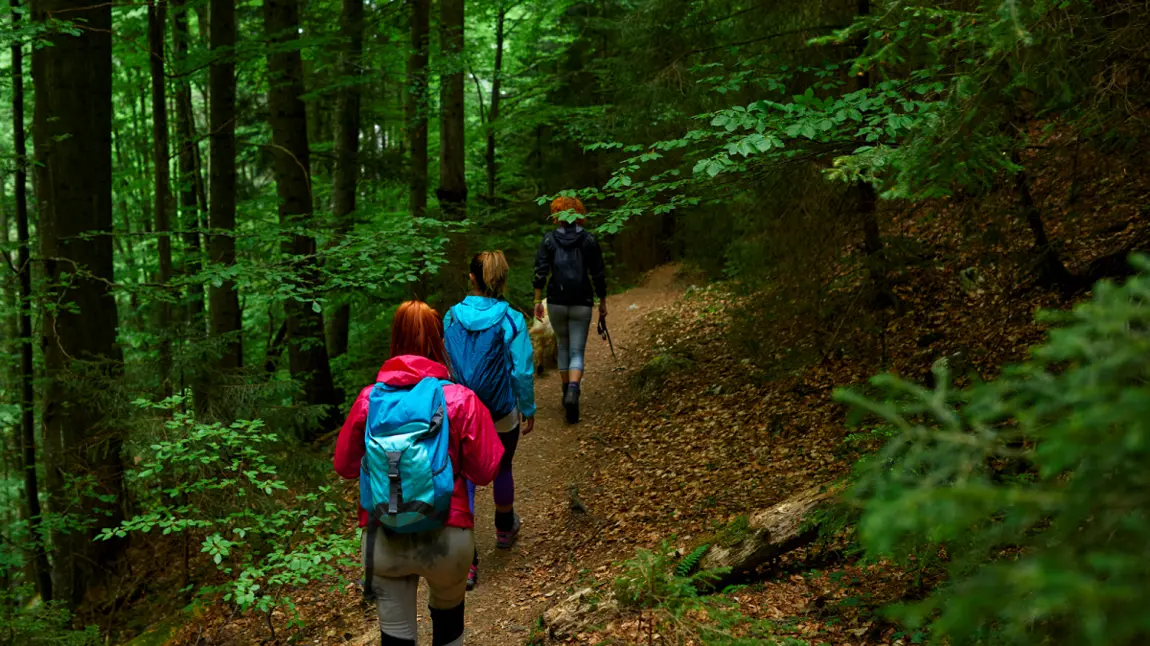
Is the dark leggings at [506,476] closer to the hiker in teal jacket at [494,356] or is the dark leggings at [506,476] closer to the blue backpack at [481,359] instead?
the hiker in teal jacket at [494,356]

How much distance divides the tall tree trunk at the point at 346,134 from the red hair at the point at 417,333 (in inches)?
222

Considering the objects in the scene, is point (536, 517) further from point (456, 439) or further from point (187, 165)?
point (187, 165)

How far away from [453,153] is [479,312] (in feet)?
20.0

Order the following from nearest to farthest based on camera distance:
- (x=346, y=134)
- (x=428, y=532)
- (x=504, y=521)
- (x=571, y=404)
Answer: (x=428, y=532) → (x=504, y=521) → (x=571, y=404) → (x=346, y=134)

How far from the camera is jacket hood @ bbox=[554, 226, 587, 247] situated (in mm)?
7609

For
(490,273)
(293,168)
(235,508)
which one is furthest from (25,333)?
(490,273)

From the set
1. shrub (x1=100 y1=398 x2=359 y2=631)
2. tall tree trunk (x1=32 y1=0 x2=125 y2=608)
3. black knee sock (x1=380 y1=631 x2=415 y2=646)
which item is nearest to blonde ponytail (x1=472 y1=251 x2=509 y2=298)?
shrub (x1=100 y1=398 x2=359 y2=631)

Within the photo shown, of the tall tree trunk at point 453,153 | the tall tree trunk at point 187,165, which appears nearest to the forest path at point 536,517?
the tall tree trunk at point 453,153

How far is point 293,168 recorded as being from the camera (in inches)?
372

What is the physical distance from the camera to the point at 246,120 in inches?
485

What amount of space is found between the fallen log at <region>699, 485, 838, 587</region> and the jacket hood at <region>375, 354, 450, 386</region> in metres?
2.29

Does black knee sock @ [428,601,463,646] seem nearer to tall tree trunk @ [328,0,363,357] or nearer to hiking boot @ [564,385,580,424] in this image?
hiking boot @ [564,385,580,424]

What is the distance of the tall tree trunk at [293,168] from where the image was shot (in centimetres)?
891

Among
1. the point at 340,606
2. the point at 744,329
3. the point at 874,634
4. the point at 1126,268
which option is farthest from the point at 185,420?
the point at 1126,268
